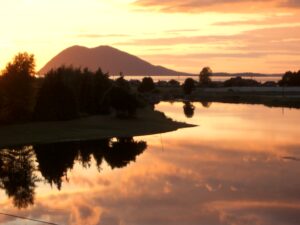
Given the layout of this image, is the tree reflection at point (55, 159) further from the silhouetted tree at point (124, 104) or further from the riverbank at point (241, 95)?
the riverbank at point (241, 95)

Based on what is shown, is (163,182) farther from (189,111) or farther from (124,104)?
(189,111)

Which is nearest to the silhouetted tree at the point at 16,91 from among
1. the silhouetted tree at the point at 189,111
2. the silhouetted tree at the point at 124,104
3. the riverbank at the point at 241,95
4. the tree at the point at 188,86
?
the silhouetted tree at the point at 124,104

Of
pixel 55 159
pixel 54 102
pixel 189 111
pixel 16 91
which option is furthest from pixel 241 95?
pixel 55 159

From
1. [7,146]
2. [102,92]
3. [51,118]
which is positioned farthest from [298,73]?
[7,146]

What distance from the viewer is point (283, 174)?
3338cm

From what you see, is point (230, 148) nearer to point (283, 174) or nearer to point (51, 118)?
point (283, 174)

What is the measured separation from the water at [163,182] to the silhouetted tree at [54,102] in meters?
11.3

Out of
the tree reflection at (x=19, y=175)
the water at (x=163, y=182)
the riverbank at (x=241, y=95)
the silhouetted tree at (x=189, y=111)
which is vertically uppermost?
the riverbank at (x=241, y=95)

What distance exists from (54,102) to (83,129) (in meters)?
6.76

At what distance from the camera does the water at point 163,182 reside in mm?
23422

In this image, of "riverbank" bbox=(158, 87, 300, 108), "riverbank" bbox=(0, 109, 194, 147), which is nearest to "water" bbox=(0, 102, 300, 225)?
"riverbank" bbox=(0, 109, 194, 147)

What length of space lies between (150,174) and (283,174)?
323 inches

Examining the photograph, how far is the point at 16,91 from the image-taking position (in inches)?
2292

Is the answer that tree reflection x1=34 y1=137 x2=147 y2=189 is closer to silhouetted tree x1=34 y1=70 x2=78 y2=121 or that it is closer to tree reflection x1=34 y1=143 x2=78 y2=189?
tree reflection x1=34 y1=143 x2=78 y2=189
